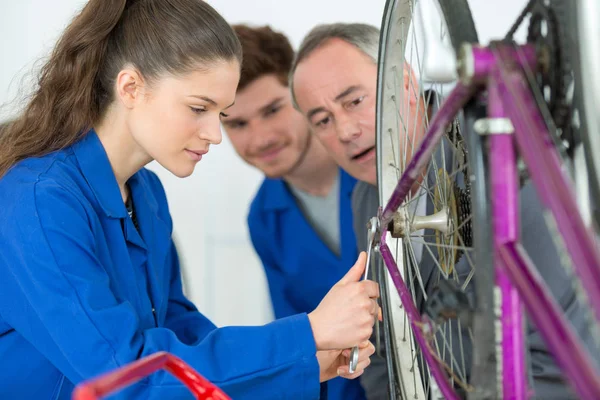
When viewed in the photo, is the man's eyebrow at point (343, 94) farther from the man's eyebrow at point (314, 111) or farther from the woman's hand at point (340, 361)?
the woman's hand at point (340, 361)

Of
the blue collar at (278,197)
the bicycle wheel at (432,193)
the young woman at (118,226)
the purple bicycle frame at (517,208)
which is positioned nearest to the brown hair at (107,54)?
the young woman at (118,226)

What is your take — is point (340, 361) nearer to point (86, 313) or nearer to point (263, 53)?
point (86, 313)

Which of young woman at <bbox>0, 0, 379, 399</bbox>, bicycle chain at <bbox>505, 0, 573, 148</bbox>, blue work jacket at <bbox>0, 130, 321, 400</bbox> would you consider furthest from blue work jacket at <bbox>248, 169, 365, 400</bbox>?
bicycle chain at <bbox>505, 0, 573, 148</bbox>

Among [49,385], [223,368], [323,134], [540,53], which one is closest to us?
[540,53]

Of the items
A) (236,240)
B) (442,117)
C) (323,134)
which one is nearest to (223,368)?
(442,117)

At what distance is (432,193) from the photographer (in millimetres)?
1050

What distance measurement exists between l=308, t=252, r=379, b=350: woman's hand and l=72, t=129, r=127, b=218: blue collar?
0.30 meters

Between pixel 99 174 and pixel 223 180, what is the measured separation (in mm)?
1461

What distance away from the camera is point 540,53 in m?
0.61

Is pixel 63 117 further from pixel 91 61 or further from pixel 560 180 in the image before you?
pixel 560 180

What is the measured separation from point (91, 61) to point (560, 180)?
28.1 inches

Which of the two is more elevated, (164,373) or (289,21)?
(289,21)

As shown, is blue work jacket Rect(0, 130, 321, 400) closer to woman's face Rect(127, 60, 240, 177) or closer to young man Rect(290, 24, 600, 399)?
woman's face Rect(127, 60, 240, 177)

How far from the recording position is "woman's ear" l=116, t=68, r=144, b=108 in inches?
40.0
